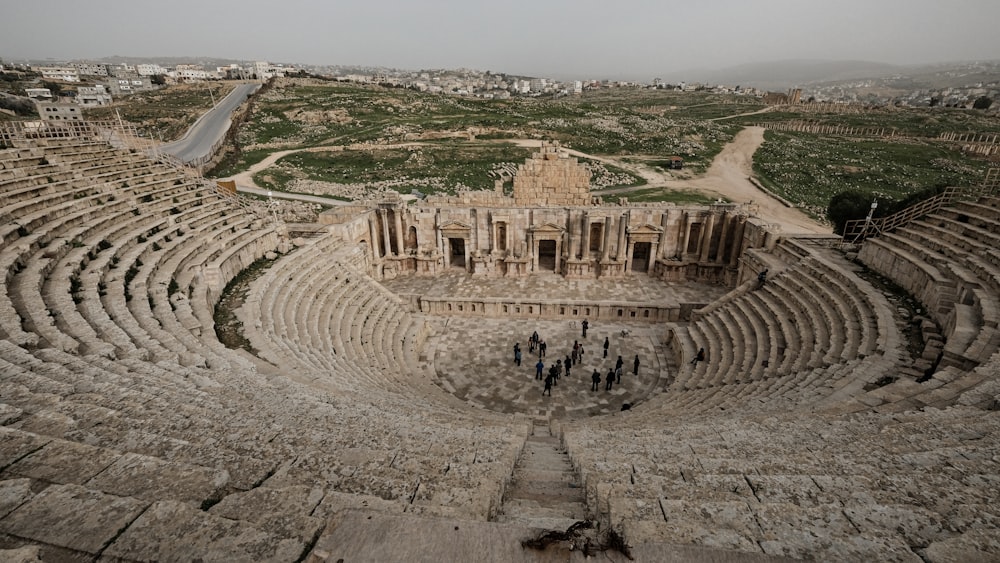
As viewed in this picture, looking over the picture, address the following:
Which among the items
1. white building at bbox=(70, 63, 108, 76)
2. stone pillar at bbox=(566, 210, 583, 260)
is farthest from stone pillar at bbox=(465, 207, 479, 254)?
white building at bbox=(70, 63, 108, 76)

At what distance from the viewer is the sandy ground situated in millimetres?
35281

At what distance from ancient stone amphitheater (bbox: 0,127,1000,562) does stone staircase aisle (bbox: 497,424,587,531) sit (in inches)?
2.4

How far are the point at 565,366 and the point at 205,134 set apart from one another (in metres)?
58.4

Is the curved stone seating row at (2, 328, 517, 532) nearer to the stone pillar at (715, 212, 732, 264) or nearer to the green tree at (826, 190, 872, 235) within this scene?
the stone pillar at (715, 212, 732, 264)

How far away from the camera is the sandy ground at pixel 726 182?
35281 millimetres

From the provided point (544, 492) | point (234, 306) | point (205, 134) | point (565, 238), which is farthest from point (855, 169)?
point (205, 134)

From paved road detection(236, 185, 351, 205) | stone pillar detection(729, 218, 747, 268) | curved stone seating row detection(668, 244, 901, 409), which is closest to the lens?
curved stone seating row detection(668, 244, 901, 409)

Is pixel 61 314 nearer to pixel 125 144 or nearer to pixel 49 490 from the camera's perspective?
pixel 49 490

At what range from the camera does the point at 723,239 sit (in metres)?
24.5

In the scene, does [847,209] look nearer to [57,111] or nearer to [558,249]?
[558,249]

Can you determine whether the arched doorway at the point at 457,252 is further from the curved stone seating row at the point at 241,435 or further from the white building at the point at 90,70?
the white building at the point at 90,70

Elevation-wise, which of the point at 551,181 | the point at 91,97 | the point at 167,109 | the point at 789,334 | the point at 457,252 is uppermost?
the point at 91,97

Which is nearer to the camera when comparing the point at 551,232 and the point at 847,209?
the point at 551,232

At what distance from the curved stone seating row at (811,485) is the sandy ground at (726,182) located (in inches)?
1087
